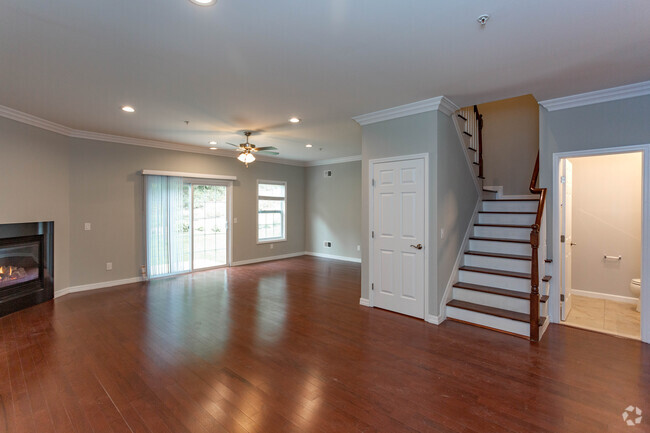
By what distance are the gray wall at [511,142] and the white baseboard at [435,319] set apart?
3053 mm

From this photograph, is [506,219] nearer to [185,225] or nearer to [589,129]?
[589,129]

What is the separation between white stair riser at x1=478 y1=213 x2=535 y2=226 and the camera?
15.0ft

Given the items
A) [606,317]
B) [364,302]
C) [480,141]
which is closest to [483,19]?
[364,302]

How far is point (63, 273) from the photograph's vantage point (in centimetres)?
517

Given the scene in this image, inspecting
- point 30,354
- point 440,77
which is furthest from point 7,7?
point 440,77

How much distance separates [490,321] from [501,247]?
1.16m

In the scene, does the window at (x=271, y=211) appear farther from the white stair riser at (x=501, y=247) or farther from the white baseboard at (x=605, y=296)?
the white baseboard at (x=605, y=296)

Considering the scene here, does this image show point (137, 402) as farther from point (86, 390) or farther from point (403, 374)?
point (403, 374)

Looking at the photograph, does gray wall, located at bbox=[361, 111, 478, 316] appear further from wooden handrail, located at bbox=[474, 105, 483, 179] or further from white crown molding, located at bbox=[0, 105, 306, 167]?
white crown molding, located at bbox=[0, 105, 306, 167]

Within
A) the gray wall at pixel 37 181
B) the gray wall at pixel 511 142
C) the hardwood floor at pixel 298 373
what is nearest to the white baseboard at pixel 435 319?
the hardwood floor at pixel 298 373

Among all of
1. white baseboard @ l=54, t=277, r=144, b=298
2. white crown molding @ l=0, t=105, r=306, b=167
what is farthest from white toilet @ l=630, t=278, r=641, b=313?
white baseboard @ l=54, t=277, r=144, b=298

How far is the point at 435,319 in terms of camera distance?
3924 millimetres

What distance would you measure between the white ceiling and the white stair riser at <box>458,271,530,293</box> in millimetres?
2217

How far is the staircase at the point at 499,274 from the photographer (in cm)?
372
